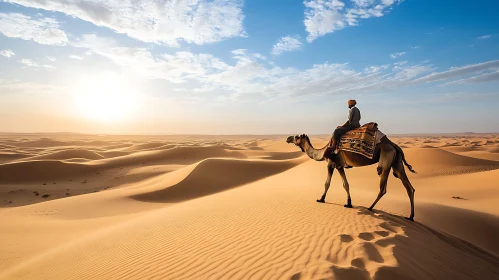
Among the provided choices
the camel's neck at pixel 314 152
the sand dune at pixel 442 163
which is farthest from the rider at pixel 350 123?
the sand dune at pixel 442 163

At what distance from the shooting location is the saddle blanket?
23.8 ft

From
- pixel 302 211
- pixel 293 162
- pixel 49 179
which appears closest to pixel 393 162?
pixel 302 211

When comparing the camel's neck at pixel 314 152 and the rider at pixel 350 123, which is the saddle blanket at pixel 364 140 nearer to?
the rider at pixel 350 123

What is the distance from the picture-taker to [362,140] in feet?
24.5

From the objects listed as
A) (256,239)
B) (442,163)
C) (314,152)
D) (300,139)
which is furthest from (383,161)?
(442,163)

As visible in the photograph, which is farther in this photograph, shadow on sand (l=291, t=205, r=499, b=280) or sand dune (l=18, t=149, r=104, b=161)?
sand dune (l=18, t=149, r=104, b=161)

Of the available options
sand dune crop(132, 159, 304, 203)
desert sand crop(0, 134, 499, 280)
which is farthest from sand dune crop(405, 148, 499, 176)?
sand dune crop(132, 159, 304, 203)

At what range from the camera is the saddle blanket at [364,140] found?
23.8ft

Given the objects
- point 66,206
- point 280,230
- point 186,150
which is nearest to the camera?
point 280,230

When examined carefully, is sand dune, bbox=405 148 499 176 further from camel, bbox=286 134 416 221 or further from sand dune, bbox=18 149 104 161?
sand dune, bbox=18 149 104 161

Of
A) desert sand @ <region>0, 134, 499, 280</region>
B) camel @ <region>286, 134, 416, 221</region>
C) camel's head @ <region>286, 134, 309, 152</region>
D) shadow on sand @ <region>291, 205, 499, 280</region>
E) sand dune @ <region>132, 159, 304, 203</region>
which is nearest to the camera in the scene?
shadow on sand @ <region>291, 205, 499, 280</region>

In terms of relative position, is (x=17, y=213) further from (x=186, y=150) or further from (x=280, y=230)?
(x=186, y=150)

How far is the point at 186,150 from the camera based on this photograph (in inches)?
1458

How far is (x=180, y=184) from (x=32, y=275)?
1219 centimetres
